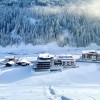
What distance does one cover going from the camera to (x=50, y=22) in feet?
448

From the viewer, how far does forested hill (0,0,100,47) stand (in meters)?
128

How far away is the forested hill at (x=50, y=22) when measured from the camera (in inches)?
5049

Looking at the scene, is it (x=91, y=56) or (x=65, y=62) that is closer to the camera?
(x=65, y=62)

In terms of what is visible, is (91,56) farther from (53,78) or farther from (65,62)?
(53,78)

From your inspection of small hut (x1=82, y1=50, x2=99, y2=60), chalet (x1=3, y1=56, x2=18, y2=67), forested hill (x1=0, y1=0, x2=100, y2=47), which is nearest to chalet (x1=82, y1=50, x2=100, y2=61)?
small hut (x1=82, y1=50, x2=99, y2=60)

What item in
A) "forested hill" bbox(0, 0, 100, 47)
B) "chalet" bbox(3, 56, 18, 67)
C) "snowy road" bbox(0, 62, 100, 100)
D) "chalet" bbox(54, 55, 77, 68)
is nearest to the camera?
"snowy road" bbox(0, 62, 100, 100)

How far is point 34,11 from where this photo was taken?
14500cm

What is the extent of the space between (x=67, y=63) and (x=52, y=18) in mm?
61008

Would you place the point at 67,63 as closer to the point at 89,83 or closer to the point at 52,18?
the point at 89,83

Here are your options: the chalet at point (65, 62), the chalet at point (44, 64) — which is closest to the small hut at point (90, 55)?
the chalet at point (65, 62)

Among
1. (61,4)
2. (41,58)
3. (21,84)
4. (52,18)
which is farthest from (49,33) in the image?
(21,84)

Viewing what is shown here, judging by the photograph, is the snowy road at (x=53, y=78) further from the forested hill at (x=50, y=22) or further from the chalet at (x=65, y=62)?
the forested hill at (x=50, y=22)

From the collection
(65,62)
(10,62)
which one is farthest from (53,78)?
(10,62)

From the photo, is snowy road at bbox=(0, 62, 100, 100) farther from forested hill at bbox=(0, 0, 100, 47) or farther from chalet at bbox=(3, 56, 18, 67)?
forested hill at bbox=(0, 0, 100, 47)
